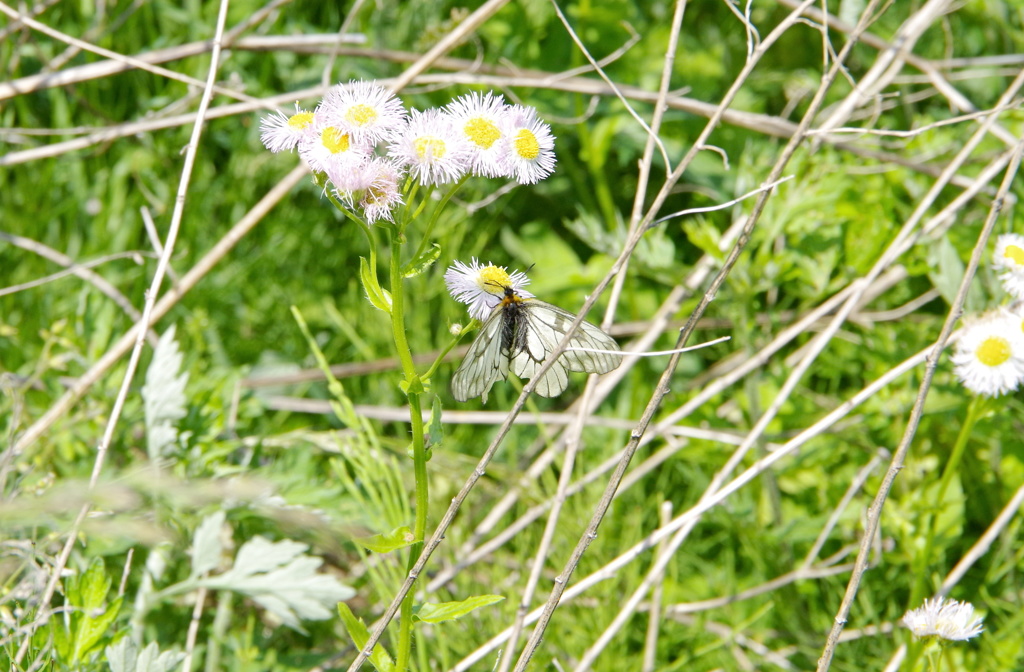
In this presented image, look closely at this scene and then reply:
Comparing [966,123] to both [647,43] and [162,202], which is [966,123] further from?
[162,202]

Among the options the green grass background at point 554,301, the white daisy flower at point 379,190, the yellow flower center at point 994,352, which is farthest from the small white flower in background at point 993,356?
the white daisy flower at point 379,190

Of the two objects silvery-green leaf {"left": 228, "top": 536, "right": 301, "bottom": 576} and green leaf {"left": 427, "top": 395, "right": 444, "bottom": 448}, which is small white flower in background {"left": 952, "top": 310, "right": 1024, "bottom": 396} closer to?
green leaf {"left": 427, "top": 395, "right": 444, "bottom": 448}

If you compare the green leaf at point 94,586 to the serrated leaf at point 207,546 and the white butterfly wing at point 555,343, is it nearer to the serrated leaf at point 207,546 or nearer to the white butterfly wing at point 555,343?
the serrated leaf at point 207,546

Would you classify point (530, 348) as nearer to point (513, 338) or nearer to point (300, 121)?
point (513, 338)

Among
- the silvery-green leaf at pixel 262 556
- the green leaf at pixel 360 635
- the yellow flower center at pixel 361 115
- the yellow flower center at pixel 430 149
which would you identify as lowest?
the green leaf at pixel 360 635

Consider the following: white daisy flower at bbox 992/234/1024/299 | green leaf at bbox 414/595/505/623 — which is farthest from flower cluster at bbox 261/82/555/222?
white daisy flower at bbox 992/234/1024/299

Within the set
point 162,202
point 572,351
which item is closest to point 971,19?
point 572,351
